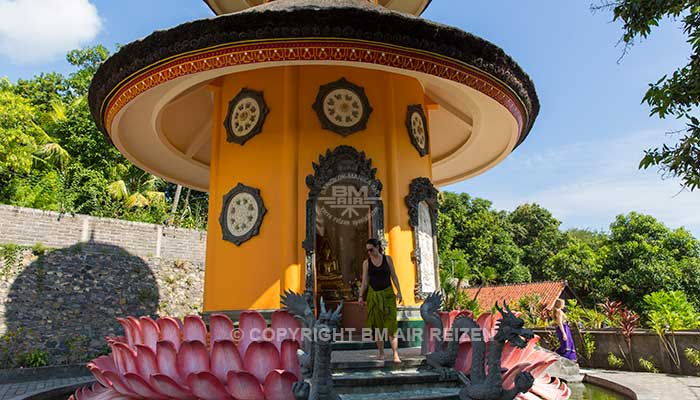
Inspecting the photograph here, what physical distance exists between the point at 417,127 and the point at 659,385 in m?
5.71

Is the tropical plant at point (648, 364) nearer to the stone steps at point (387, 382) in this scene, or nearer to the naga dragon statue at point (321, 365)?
the stone steps at point (387, 382)

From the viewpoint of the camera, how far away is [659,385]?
747 centimetres

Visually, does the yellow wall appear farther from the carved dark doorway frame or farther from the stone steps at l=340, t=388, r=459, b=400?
the stone steps at l=340, t=388, r=459, b=400

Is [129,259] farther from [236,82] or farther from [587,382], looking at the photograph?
[587,382]

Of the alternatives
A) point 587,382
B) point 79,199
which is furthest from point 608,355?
point 79,199

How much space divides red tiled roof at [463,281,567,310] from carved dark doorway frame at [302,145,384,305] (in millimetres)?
17167

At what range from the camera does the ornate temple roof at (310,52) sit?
5.99 meters

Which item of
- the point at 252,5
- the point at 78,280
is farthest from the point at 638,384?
the point at 78,280

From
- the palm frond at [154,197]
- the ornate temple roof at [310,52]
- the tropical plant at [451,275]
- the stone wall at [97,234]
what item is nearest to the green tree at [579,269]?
the tropical plant at [451,275]

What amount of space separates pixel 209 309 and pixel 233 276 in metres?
0.75

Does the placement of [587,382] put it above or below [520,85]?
below

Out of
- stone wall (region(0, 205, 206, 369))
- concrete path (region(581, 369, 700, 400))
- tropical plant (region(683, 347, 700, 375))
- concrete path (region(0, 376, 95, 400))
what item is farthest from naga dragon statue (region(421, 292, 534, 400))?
stone wall (region(0, 205, 206, 369))

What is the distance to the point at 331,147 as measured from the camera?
7184mm

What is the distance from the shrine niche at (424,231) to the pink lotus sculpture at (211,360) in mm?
3036
